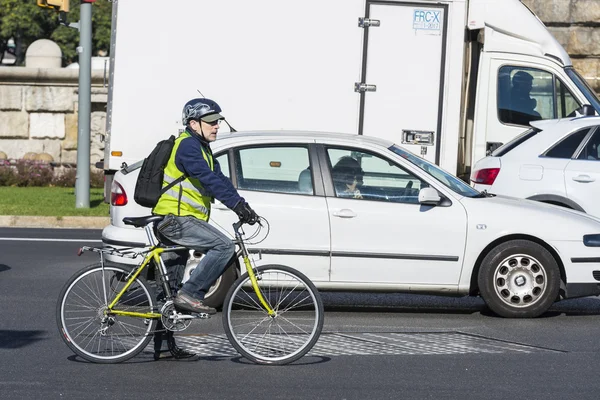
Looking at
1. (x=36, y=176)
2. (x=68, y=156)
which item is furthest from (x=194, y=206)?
(x=68, y=156)

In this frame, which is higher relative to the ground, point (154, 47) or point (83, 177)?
point (154, 47)

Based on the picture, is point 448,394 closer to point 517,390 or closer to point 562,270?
point 517,390

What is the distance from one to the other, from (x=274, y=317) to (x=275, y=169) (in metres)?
2.28

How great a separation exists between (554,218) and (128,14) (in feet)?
21.0

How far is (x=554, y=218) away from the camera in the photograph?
951 cm

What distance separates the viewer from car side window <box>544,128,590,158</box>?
38.6 ft

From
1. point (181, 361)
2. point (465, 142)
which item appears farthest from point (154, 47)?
point (181, 361)

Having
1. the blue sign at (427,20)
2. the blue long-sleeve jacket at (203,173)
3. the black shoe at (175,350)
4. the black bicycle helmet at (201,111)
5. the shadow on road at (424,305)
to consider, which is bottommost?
the shadow on road at (424,305)

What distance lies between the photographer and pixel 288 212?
9.31 metres

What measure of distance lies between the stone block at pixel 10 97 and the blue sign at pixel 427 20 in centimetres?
1262

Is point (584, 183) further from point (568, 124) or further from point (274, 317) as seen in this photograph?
point (274, 317)

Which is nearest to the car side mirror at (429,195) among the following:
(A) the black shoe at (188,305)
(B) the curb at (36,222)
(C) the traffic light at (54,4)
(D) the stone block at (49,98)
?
(A) the black shoe at (188,305)

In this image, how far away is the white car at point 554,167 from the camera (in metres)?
11.6

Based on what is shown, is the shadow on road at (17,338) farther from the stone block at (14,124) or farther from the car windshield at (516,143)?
the stone block at (14,124)
